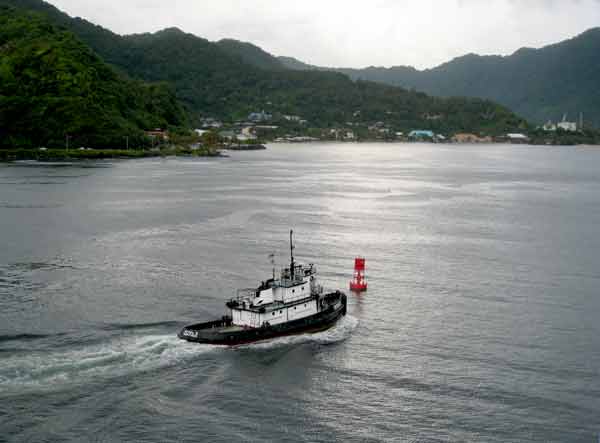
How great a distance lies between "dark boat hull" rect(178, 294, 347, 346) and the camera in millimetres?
25344

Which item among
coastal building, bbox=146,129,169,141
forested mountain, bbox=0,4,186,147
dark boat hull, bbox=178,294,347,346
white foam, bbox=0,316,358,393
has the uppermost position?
forested mountain, bbox=0,4,186,147

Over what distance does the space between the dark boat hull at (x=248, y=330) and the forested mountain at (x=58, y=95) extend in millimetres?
118345

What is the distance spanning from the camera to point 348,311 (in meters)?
30.4

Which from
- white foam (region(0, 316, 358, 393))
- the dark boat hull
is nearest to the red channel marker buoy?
the dark boat hull

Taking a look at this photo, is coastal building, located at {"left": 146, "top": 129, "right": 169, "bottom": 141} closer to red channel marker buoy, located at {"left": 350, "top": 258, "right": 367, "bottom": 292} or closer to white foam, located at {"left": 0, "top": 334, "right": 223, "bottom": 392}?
red channel marker buoy, located at {"left": 350, "top": 258, "right": 367, "bottom": 292}

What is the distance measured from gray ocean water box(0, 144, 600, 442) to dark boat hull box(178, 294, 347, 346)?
1.29ft

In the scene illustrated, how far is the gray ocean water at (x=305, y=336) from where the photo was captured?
65.8ft

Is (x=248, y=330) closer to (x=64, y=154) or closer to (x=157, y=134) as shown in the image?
(x=64, y=154)

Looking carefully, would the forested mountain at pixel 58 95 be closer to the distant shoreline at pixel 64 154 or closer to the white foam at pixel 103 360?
the distant shoreline at pixel 64 154

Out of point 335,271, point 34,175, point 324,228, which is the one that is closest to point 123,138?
point 34,175

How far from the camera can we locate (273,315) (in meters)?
26.7

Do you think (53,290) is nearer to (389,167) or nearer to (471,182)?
(471,182)

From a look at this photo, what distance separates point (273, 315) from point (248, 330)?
1452 mm

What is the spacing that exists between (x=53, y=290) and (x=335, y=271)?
15.4 m
